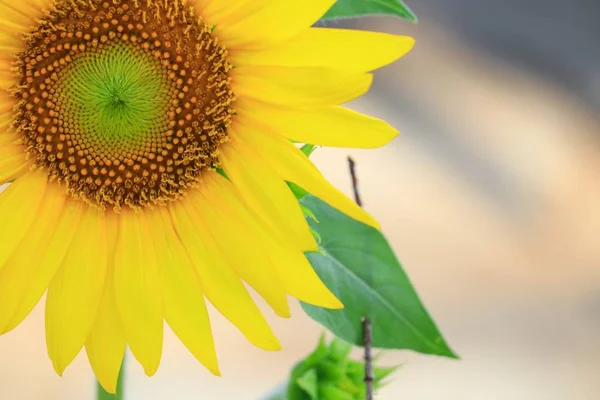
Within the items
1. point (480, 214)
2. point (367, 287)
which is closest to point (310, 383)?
point (367, 287)

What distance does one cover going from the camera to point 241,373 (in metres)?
1.17

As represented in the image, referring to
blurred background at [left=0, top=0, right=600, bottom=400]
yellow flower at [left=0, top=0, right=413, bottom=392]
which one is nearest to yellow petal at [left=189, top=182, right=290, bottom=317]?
yellow flower at [left=0, top=0, right=413, bottom=392]

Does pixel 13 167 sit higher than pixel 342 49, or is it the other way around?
pixel 342 49

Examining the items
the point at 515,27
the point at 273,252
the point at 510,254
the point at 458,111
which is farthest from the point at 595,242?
the point at 273,252

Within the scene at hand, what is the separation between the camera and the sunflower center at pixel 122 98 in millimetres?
467

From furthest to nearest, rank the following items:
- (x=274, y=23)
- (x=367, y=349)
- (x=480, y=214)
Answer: (x=480, y=214) → (x=367, y=349) → (x=274, y=23)

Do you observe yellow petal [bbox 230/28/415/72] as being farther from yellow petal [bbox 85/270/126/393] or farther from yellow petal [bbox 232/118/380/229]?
yellow petal [bbox 85/270/126/393]

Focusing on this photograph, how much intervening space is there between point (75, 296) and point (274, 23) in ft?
0.66

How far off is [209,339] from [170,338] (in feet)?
2.17

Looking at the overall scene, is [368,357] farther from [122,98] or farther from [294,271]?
[122,98]

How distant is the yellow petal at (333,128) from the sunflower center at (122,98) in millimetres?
51

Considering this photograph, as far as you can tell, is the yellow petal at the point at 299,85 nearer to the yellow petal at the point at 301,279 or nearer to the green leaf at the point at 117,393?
the yellow petal at the point at 301,279

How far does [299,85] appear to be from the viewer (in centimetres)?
43

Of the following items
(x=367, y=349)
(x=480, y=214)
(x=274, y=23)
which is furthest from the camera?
(x=480, y=214)
